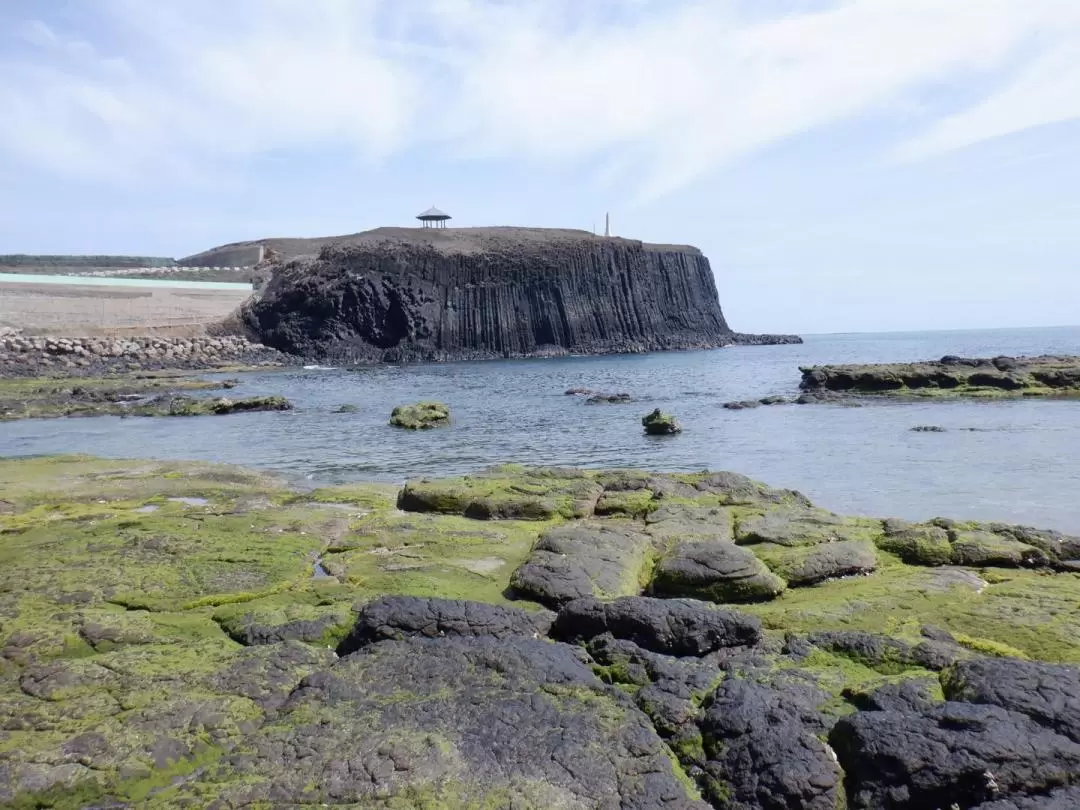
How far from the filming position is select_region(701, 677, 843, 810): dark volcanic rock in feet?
13.3

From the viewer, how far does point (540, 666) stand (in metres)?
4.94

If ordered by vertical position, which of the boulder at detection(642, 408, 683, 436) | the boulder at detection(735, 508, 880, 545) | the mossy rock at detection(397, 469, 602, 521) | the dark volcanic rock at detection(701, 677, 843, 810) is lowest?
the boulder at detection(642, 408, 683, 436)

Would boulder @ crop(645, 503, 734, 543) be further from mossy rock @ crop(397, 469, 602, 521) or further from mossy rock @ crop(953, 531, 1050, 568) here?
mossy rock @ crop(953, 531, 1050, 568)

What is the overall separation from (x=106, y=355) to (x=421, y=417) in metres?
37.3

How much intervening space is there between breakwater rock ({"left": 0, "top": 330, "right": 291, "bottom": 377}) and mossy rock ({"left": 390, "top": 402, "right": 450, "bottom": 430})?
30230mm

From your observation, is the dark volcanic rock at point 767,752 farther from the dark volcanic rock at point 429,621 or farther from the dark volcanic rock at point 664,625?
the dark volcanic rock at point 429,621

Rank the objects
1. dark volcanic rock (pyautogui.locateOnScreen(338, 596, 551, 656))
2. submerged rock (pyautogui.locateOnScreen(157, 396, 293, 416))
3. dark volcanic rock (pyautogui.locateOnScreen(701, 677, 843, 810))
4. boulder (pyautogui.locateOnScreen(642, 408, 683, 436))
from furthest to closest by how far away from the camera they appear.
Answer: submerged rock (pyautogui.locateOnScreen(157, 396, 293, 416)) → boulder (pyautogui.locateOnScreen(642, 408, 683, 436)) → dark volcanic rock (pyautogui.locateOnScreen(338, 596, 551, 656)) → dark volcanic rock (pyautogui.locateOnScreen(701, 677, 843, 810))

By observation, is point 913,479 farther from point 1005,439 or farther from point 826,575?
point 826,575

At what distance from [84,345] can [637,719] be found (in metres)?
59.1

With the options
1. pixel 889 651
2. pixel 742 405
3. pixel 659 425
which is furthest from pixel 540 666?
pixel 742 405

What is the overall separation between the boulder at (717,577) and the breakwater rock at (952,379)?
93.2 ft

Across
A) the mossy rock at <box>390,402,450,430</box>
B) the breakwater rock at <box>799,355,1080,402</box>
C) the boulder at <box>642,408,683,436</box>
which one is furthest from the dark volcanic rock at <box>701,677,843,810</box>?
the breakwater rock at <box>799,355,1080,402</box>

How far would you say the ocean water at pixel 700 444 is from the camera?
1474 centimetres

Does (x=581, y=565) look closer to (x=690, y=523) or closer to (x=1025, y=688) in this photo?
(x=690, y=523)
